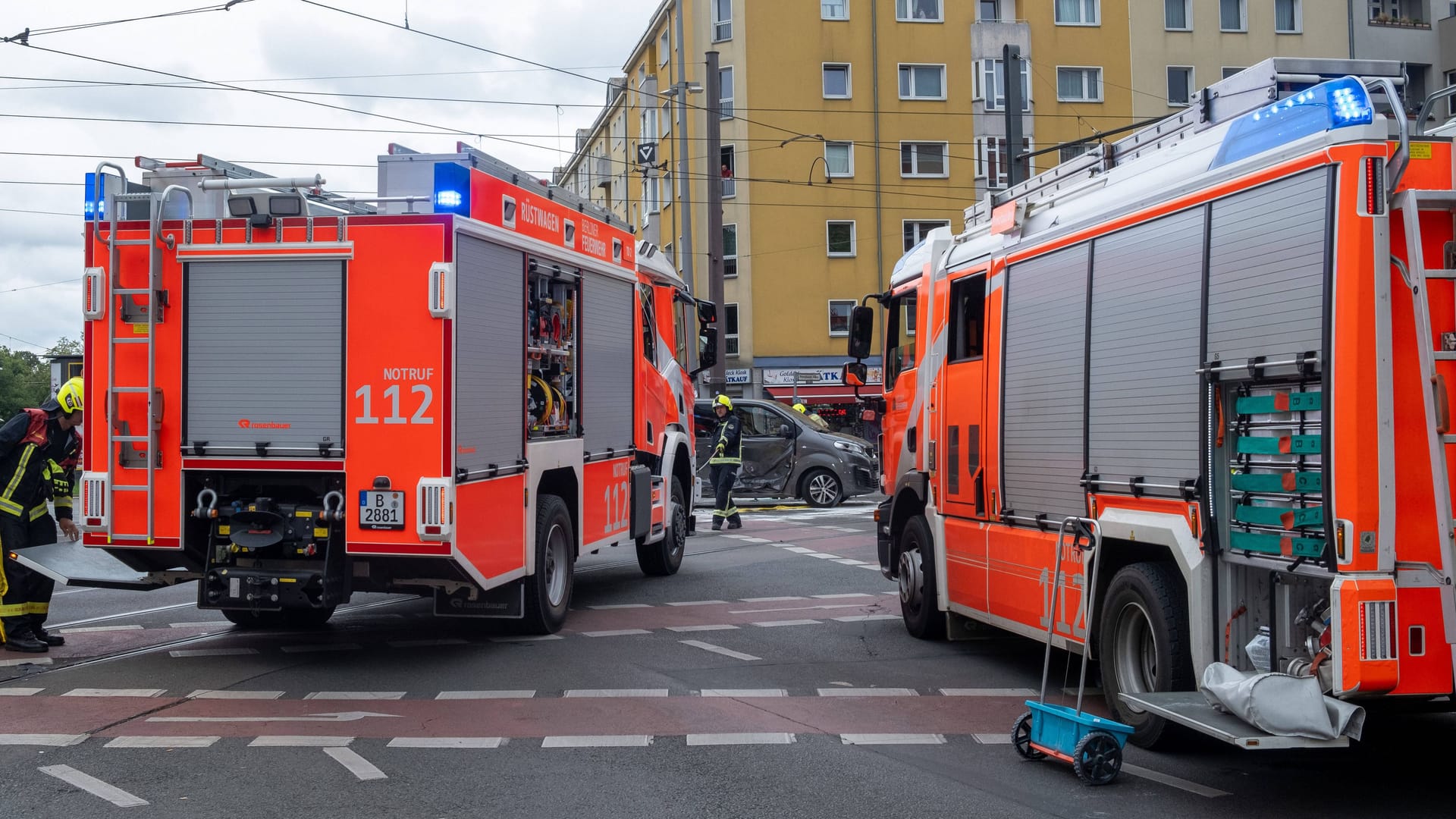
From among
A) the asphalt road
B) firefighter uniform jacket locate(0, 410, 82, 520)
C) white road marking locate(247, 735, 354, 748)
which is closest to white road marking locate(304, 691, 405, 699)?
the asphalt road

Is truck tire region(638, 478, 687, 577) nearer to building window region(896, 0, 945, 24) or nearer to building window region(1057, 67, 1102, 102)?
building window region(896, 0, 945, 24)

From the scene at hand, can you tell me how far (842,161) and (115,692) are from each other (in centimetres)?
3694

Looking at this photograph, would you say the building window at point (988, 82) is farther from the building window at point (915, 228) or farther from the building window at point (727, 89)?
the building window at point (727, 89)

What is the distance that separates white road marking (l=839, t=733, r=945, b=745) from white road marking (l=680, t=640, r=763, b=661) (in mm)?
2361

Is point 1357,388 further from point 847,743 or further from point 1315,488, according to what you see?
point 847,743

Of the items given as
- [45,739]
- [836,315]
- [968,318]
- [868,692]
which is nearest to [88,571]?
[45,739]

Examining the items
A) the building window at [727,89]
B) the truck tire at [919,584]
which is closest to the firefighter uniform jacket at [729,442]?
the truck tire at [919,584]

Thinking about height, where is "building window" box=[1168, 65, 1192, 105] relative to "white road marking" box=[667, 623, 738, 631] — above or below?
above

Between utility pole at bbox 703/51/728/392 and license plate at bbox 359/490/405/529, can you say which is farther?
utility pole at bbox 703/51/728/392

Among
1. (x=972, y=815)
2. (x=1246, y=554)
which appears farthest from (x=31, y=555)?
(x=1246, y=554)

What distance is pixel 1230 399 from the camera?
603 cm

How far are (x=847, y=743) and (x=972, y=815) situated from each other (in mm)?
1358

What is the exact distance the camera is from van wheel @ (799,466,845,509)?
76.2 feet

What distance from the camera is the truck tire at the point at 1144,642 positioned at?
6.32m
